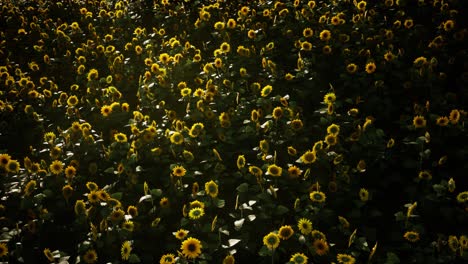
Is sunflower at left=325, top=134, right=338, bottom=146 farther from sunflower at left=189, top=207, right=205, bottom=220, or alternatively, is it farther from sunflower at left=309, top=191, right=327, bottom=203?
sunflower at left=189, top=207, right=205, bottom=220

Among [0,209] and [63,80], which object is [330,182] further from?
[63,80]

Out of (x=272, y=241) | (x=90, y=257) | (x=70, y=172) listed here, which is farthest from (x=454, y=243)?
(x=70, y=172)

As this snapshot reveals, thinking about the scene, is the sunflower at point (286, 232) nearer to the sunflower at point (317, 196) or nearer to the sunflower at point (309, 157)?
the sunflower at point (317, 196)

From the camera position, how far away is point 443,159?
3.61m

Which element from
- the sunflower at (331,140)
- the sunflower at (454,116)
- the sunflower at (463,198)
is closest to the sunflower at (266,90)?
the sunflower at (331,140)

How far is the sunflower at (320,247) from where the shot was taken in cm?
300

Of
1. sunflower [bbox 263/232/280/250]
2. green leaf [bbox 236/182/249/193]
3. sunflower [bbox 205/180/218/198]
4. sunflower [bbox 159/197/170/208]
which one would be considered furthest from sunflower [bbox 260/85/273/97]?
sunflower [bbox 263/232/280/250]

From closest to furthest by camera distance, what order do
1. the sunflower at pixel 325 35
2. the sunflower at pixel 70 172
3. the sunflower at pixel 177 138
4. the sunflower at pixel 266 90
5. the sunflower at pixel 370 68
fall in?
the sunflower at pixel 70 172 < the sunflower at pixel 177 138 < the sunflower at pixel 266 90 < the sunflower at pixel 370 68 < the sunflower at pixel 325 35

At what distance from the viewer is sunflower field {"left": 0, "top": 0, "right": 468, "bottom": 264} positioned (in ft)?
11.0

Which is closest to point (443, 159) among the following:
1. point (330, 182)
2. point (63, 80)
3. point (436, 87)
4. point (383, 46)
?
point (330, 182)

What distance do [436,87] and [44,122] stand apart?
4.51 m

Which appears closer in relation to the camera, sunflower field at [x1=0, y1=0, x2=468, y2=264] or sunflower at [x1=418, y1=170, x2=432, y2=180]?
sunflower field at [x1=0, y1=0, x2=468, y2=264]

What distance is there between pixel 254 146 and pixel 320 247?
158 centimetres

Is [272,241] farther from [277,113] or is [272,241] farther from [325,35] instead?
[325,35]
